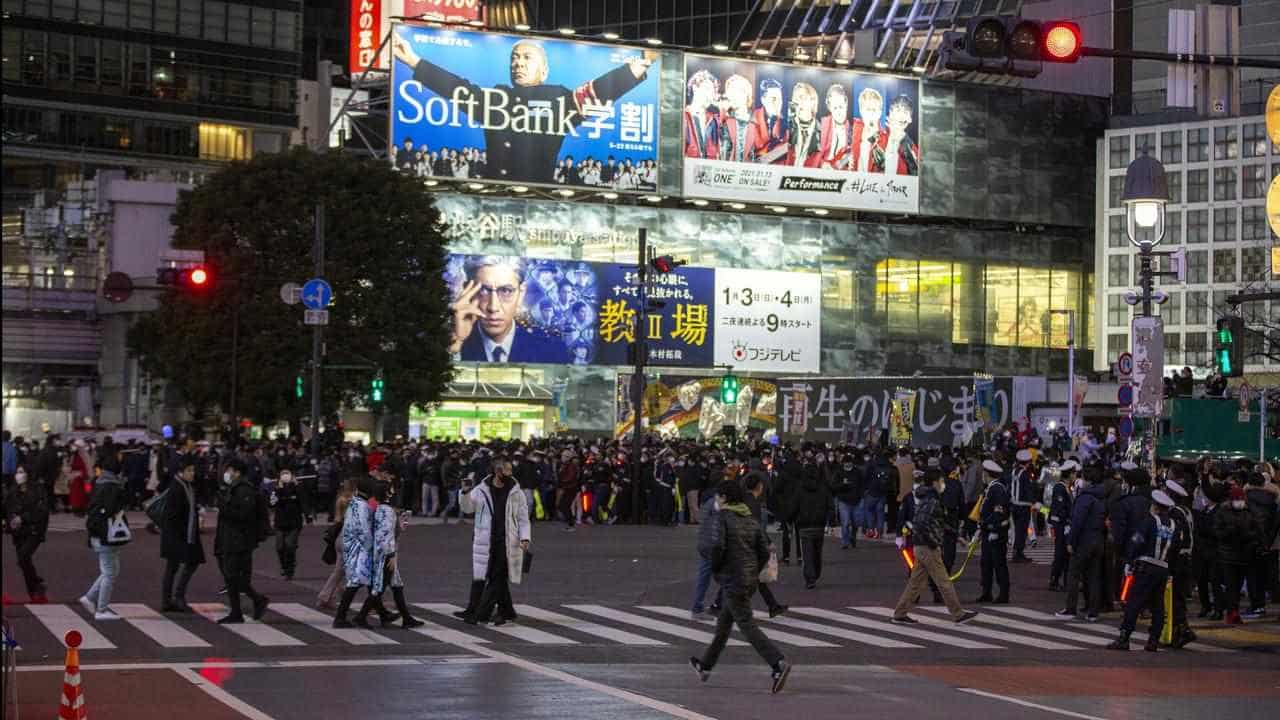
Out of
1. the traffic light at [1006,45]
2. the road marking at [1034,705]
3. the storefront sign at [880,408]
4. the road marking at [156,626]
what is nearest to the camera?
the traffic light at [1006,45]

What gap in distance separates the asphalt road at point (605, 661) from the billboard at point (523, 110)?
41667 mm

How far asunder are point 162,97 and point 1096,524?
8510 centimetres

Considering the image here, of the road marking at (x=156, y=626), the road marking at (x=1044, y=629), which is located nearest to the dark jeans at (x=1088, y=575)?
the road marking at (x=1044, y=629)

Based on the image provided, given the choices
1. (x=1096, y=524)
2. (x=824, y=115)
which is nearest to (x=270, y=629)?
(x=1096, y=524)

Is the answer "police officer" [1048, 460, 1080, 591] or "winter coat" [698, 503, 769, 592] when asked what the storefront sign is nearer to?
"police officer" [1048, 460, 1080, 591]

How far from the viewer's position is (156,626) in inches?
690

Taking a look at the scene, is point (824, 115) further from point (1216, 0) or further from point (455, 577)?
point (455, 577)

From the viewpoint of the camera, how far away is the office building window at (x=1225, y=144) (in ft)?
214

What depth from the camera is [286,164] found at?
171 ft

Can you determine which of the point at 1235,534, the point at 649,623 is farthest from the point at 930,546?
the point at 1235,534

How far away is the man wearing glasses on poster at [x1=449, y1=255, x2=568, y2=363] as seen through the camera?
6606 centimetres

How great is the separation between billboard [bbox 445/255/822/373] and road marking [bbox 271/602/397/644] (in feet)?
147

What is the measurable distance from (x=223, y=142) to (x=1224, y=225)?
5809 cm

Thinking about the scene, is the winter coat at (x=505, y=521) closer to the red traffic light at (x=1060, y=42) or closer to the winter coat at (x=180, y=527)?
the winter coat at (x=180, y=527)
